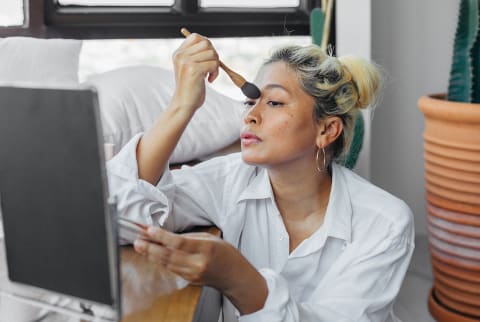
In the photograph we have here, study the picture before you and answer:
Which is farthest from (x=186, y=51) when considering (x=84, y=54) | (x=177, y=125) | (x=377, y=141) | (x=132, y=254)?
(x=377, y=141)

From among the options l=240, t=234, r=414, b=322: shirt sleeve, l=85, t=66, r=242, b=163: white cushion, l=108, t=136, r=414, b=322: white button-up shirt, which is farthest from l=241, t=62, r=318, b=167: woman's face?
l=85, t=66, r=242, b=163: white cushion

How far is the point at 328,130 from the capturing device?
1.49 meters

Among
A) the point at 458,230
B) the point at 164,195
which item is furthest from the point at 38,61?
the point at 458,230

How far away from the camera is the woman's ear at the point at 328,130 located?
4.83 feet

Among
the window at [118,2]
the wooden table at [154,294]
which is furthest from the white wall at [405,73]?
the wooden table at [154,294]

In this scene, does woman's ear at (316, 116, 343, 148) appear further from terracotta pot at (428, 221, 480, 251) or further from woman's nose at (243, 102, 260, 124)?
terracotta pot at (428, 221, 480, 251)

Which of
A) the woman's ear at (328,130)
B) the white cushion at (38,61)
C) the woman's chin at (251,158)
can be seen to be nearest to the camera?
the woman's chin at (251,158)

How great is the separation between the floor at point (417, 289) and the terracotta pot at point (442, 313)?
27 millimetres

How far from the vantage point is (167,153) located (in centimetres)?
137

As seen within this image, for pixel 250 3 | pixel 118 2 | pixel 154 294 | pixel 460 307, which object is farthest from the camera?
pixel 250 3

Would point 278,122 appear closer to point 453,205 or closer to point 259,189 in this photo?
point 259,189

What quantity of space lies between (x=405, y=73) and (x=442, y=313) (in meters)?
0.99

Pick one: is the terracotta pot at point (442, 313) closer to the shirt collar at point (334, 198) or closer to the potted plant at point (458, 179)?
the potted plant at point (458, 179)

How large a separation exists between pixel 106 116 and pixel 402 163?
1.41 metres
